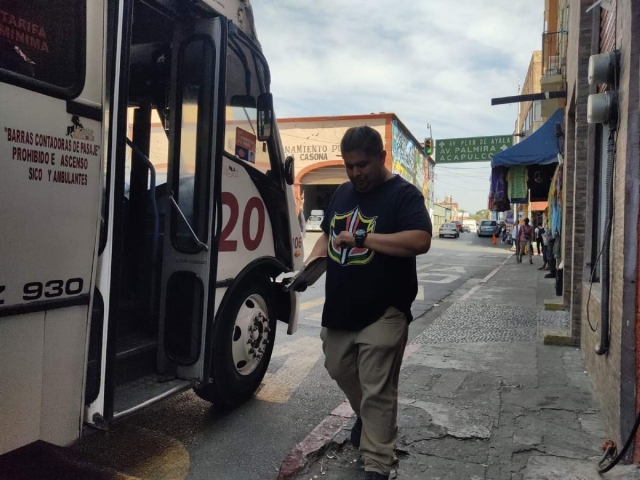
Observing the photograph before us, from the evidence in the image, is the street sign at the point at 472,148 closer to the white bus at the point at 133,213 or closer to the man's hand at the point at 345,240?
the white bus at the point at 133,213

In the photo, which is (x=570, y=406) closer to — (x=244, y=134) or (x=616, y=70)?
(x=616, y=70)

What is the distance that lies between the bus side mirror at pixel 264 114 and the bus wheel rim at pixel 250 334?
1325mm

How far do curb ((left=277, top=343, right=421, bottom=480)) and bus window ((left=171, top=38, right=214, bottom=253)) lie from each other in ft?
4.94

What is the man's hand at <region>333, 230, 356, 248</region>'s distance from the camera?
8.96 ft

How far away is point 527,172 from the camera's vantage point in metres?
11.3

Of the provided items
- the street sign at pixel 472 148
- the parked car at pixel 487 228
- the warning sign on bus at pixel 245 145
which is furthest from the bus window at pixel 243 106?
the parked car at pixel 487 228

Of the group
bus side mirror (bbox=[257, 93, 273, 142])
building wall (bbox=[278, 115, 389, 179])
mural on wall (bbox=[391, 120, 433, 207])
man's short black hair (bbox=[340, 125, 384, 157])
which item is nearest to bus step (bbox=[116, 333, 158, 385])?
bus side mirror (bbox=[257, 93, 273, 142])

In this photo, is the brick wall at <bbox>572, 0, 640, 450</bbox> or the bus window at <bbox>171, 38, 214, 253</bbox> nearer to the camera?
the brick wall at <bbox>572, 0, 640, 450</bbox>

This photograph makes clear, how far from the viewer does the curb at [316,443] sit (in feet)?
10.7

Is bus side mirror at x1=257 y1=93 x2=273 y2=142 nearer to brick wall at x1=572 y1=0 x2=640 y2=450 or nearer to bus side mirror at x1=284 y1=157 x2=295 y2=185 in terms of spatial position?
bus side mirror at x1=284 y1=157 x2=295 y2=185

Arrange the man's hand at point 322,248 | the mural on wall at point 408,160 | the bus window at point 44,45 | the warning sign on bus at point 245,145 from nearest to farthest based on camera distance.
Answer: the bus window at point 44,45
the man's hand at point 322,248
the warning sign on bus at point 245,145
the mural on wall at point 408,160

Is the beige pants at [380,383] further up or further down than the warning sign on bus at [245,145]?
further down

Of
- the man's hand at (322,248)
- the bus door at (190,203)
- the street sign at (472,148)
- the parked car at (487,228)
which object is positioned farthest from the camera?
the parked car at (487,228)

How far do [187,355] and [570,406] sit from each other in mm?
3026
